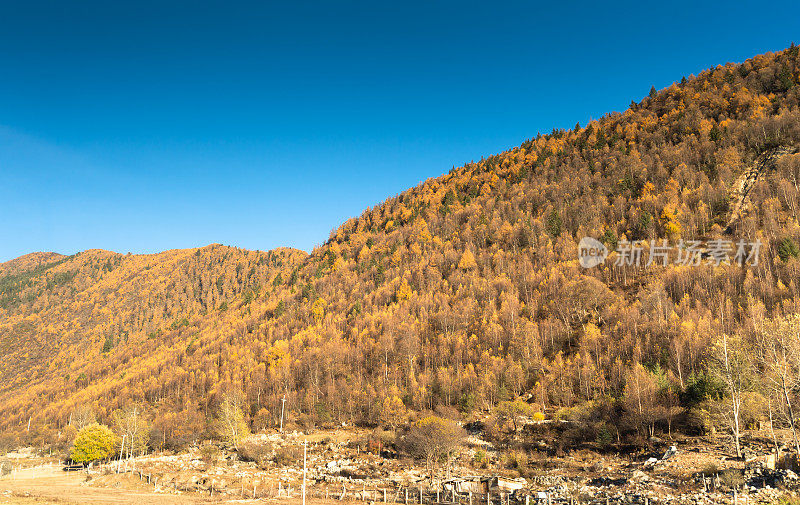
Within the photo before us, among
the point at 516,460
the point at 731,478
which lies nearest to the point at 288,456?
the point at 516,460

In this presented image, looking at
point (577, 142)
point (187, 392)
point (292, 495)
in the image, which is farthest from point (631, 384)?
point (577, 142)

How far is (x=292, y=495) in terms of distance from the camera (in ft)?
135

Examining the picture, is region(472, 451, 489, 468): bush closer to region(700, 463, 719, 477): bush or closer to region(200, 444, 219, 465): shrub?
region(700, 463, 719, 477): bush

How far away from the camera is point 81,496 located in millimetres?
44312

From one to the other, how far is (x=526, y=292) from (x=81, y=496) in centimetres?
9186

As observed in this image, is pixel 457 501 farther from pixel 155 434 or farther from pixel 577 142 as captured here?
pixel 577 142

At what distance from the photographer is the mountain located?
7800 centimetres

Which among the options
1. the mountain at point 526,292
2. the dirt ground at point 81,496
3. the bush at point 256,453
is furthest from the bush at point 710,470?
the bush at point 256,453

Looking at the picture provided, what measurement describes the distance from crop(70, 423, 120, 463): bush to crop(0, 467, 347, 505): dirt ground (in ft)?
34.4

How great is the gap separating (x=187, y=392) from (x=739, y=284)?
134 meters

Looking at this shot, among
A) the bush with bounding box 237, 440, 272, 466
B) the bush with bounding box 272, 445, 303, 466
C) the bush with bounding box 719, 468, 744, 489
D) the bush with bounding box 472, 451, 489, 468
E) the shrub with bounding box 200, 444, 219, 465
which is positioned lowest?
the shrub with bounding box 200, 444, 219, 465

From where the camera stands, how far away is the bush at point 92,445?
74.0 m

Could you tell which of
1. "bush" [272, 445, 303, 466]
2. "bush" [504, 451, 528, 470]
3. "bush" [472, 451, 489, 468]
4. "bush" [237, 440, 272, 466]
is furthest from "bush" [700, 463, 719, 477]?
"bush" [237, 440, 272, 466]

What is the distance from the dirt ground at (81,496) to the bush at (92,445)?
412 inches
